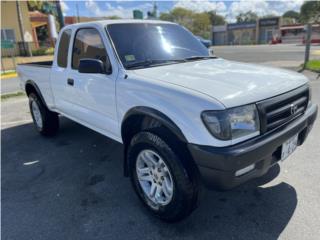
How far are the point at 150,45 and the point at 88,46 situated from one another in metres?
0.97

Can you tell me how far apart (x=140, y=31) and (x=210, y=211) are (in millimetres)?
2259

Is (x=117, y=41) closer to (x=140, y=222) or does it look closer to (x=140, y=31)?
(x=140, y=31)

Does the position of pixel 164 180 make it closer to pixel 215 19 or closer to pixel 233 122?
pixel 233 122

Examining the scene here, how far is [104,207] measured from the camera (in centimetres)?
318

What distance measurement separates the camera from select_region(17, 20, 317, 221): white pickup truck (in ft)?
7.70

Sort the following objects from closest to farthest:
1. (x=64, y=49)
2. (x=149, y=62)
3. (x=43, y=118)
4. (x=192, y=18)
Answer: (x=149, y=62) → (x=64, y=49) → (x=43, y=118) → (x=192, y=18)

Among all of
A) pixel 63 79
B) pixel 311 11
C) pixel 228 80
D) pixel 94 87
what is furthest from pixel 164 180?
pixel 311 11

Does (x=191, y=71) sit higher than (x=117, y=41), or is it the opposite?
(x=117, y=41)

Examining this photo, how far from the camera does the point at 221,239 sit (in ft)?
8.50

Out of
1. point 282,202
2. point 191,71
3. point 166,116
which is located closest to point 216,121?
point 166,116

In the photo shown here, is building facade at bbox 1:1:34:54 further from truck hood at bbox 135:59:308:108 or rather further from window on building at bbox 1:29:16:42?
truck hood at bbox 135:59:308:108

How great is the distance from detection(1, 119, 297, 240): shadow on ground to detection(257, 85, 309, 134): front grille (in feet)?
2.99

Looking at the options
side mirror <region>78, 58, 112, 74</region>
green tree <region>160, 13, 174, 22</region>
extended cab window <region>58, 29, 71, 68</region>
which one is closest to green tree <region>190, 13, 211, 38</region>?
green tree <region>160, 13, 174, 22</region>

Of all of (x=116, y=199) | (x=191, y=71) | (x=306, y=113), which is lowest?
(x=116, y=199)
